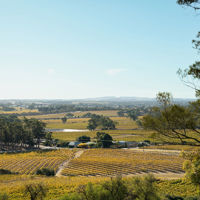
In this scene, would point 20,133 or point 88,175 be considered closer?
point 88,175

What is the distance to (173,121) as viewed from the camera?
45.5ft

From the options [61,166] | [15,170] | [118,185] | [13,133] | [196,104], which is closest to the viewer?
[196,104]

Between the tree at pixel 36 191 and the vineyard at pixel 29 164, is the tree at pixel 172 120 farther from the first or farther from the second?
the vineyard at pixel 29 164

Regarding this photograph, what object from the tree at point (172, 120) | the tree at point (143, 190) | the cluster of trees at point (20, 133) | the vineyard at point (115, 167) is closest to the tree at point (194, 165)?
the tree at point (172, 120)

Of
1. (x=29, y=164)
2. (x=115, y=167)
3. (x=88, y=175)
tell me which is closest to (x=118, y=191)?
(x=88, y=175)

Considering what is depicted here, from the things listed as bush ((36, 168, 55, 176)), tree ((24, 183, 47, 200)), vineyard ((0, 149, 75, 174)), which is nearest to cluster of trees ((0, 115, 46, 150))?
vineyard ((0, 149, 75, 174))

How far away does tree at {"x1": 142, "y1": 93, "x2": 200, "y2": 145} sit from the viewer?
44.2ft

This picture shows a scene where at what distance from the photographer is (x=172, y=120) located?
13.9m

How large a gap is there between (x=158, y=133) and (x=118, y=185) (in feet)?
26.7

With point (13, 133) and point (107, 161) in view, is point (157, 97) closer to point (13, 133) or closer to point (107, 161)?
point (107, 161)

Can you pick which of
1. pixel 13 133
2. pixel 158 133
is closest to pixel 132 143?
pixel 13 133

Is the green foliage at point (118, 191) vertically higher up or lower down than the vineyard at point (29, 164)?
higher up

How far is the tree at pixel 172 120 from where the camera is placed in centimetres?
1348

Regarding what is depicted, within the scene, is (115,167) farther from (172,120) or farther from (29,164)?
(172,120)
